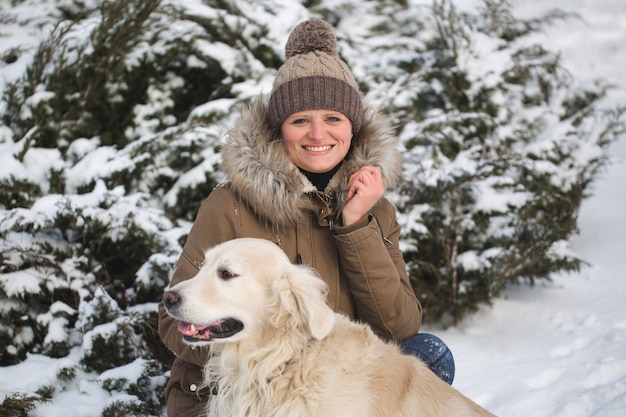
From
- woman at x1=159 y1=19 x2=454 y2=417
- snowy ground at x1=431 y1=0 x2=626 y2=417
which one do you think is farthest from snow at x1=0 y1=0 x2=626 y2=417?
woman at x1=159 y1=19 x2=454 y2=417

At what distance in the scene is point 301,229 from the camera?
2521mm

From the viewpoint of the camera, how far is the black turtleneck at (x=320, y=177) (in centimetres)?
266

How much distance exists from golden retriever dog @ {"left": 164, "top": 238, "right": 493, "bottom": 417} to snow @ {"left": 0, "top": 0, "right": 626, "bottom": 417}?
3.72 ft

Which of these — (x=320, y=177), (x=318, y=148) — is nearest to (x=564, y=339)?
(x=320, y=177)

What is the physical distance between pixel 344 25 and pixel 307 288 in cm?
482

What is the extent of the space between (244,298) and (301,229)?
0.63 metres

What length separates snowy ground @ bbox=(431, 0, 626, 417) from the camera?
2994 millimetres

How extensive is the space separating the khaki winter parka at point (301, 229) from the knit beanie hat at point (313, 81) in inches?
Answer: 5.6

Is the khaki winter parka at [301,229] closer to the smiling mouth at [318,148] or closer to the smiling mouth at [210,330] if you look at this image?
the smiling mouth at [318,148]

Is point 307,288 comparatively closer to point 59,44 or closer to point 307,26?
point 307,26

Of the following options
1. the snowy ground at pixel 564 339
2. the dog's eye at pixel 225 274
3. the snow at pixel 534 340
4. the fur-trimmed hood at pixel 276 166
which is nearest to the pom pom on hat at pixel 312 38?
the fur-trimmed hood at pixel 276 166

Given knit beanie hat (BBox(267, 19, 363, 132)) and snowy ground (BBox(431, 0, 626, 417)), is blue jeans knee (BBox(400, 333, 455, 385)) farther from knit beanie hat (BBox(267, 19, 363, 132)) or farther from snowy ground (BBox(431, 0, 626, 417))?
knit beanie hat (BBox(267, 19, 363, 132))

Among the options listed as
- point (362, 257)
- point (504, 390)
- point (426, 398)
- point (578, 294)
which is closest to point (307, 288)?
point (362, 257)

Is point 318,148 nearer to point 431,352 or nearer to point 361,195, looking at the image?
point 361,195
